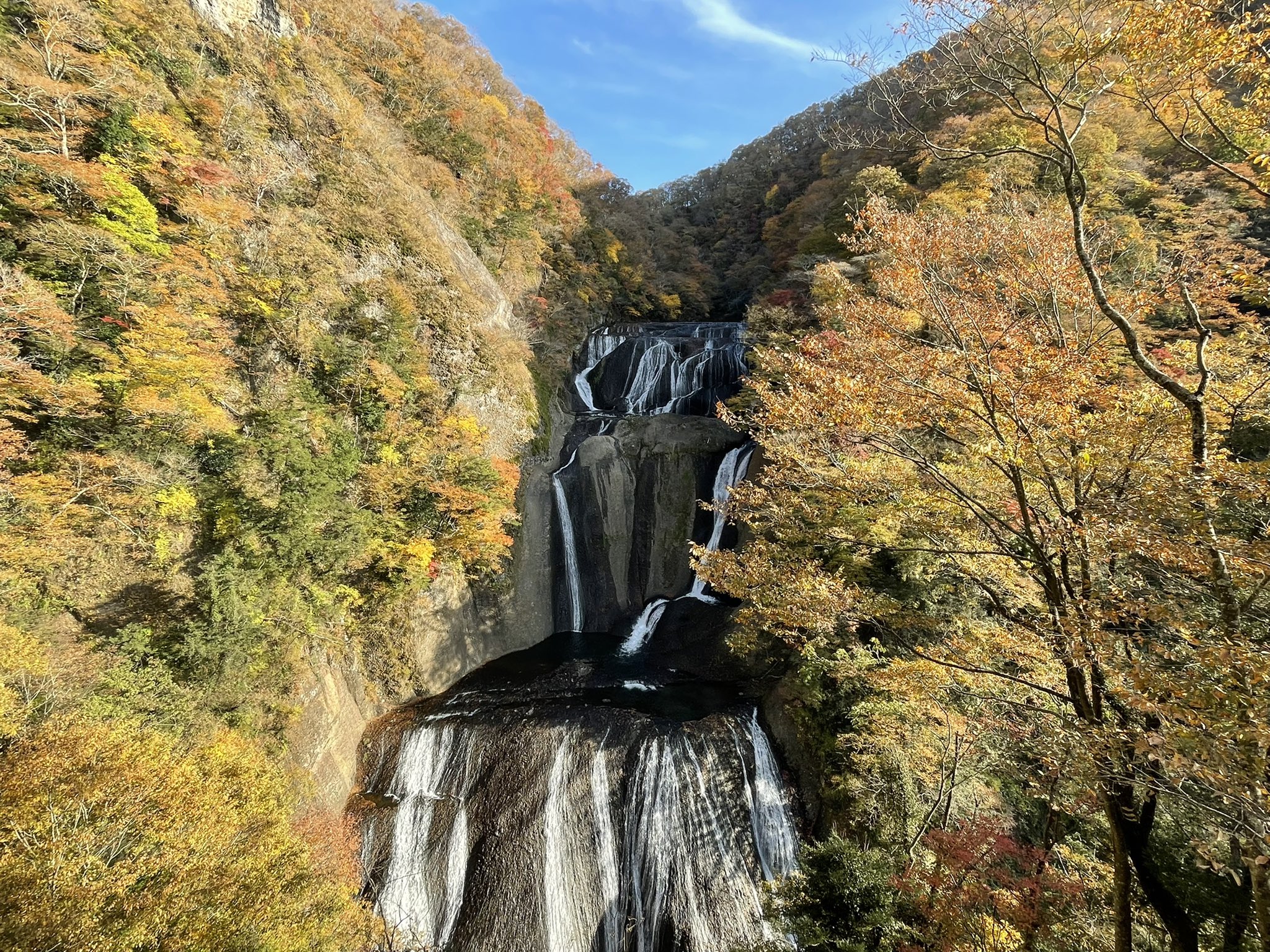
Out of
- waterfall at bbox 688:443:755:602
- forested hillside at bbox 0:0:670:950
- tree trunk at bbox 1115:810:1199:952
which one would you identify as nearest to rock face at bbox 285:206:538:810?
forested hillside at bbox 0:0:670:950

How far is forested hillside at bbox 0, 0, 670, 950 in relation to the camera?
19.7 ft

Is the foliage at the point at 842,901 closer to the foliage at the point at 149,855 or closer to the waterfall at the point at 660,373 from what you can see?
the foliage at the point at 149,855

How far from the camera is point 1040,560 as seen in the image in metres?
4.45

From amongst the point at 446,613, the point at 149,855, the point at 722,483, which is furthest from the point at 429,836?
the point at 722,483

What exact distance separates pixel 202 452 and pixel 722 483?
14904mm

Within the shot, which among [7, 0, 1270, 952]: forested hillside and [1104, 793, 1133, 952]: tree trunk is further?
[7, 0, 1270, 952]: forested hillside

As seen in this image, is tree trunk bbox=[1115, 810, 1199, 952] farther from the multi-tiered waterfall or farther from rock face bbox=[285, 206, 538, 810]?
rock face bbox=[285, 206, 538, 810]

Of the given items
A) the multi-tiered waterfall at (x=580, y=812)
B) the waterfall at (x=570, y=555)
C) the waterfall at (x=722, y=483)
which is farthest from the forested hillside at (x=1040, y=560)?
the waterfall at (x=570, y=555)

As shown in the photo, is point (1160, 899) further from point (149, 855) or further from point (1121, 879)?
point (149, 855)

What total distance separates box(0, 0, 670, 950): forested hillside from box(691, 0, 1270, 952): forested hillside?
8000 millimetres

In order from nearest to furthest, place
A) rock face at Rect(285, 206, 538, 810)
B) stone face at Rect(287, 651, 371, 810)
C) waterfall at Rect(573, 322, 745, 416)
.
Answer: stone face at Rect(287, 651, 371, 810) < rock face at Rect(285, 206, 538, 810) < waterfall at Rect(573, 322, 745, 416)

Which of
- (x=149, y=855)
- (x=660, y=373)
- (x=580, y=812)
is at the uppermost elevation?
(x=660, y=373)

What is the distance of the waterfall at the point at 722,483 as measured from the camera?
58.0 feet

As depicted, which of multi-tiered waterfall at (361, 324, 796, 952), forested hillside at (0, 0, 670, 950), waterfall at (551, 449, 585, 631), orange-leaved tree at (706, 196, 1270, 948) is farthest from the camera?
waterfall at (551, 449, 585, 631)
